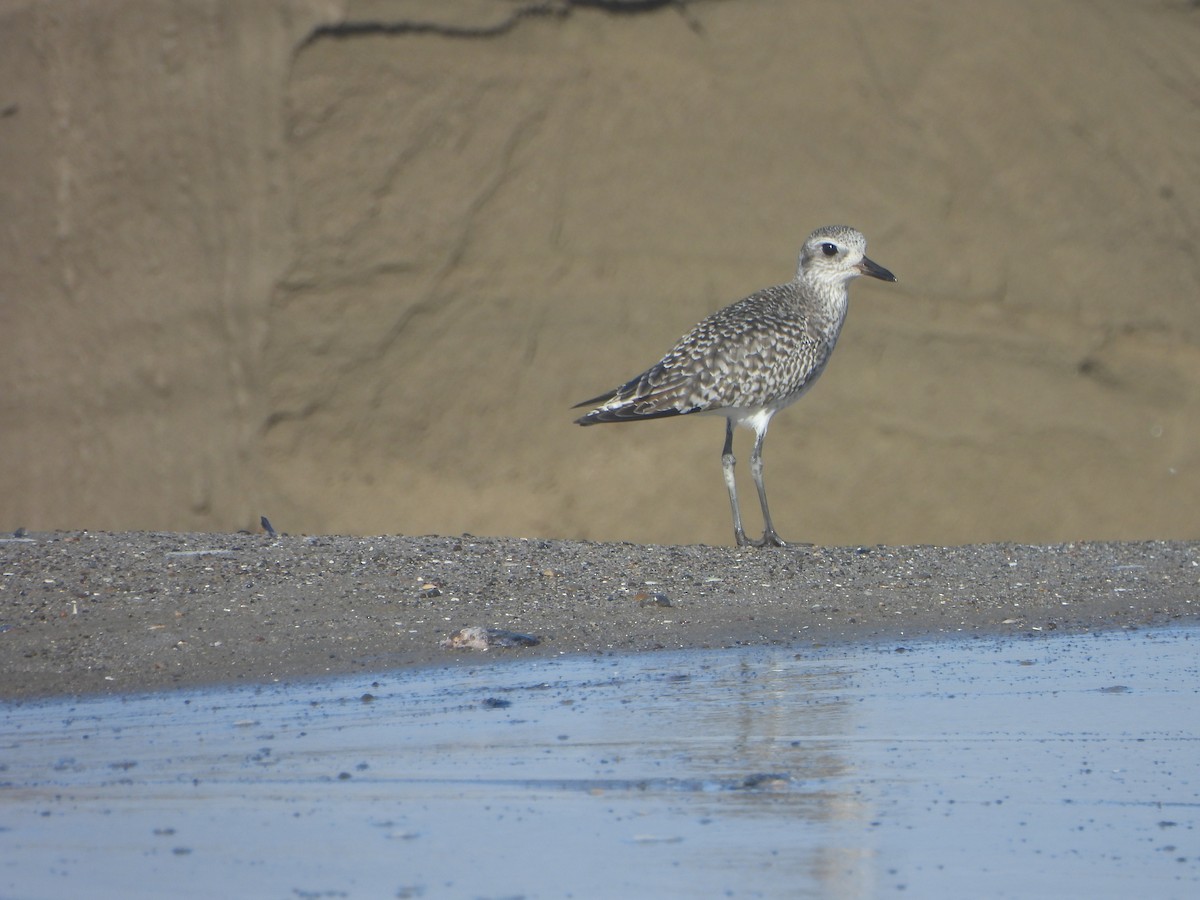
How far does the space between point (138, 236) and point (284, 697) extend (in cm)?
480

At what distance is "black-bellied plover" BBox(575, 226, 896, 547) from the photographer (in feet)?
27.0

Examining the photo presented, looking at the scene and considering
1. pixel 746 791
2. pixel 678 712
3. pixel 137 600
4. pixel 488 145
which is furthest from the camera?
pixel 488 145

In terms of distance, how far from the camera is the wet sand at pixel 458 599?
207 inches

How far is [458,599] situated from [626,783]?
2.36 meters

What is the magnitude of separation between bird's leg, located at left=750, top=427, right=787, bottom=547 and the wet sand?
61 centimetres

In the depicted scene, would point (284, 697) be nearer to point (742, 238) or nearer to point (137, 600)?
point (137, 600)

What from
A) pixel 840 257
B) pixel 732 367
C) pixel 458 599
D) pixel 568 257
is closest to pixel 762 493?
pixel 732 367

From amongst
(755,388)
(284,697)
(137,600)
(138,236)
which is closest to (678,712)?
(284,697)

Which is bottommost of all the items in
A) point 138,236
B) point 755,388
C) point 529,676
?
point 529,676

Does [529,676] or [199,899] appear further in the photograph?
[529,676]

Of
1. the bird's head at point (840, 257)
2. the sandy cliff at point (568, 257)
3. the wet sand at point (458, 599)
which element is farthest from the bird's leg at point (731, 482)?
the bird's head at point (840, 257)

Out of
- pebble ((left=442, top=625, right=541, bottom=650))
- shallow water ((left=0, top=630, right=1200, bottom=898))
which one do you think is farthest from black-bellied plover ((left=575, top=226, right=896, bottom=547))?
shallow water ((left=0, top=630, right=1200, bottom=898))

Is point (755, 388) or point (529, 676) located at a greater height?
point (755, 388)

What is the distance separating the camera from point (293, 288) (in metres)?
8.74
